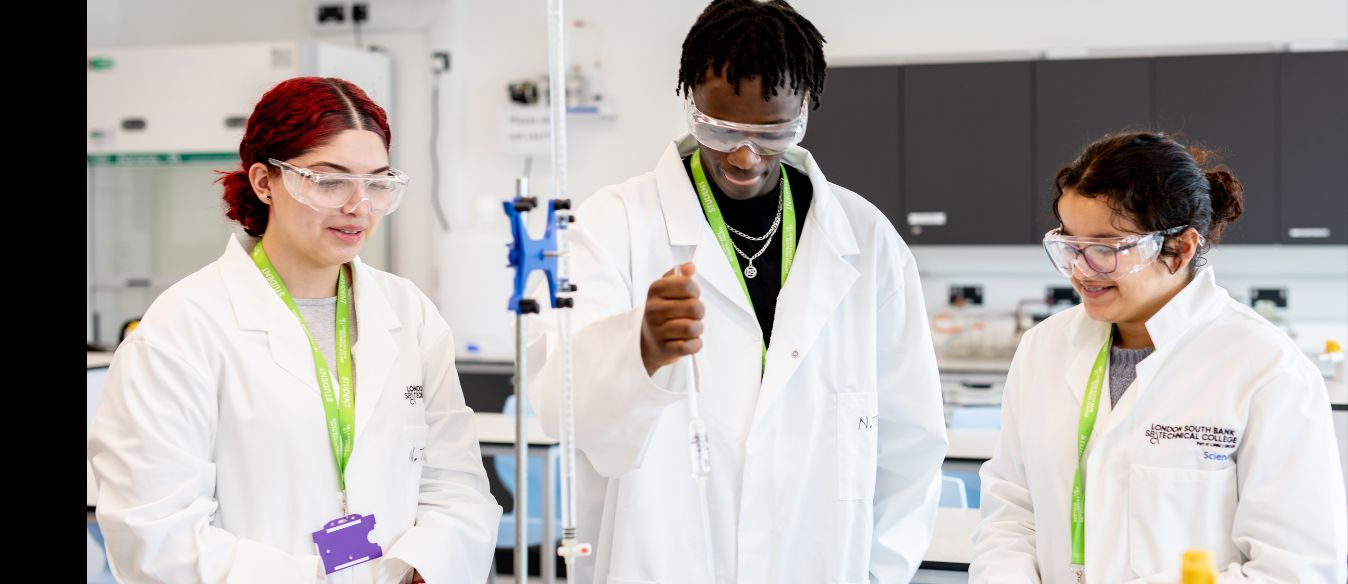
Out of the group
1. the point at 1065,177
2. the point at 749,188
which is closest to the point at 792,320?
the point at 749,188

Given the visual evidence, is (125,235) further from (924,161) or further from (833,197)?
(833,197)

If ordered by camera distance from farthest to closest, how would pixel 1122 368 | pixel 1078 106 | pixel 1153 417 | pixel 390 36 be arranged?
pixel 390 36, pixel 1078 106, pixel 1122 368, pixel 1153 417

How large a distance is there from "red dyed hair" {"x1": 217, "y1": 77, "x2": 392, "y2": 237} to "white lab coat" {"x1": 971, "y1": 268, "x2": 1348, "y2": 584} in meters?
1.05

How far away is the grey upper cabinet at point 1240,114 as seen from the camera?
488 centimetres

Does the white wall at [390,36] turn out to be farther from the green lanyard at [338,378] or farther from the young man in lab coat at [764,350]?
the young man in lab coat at [764,350]

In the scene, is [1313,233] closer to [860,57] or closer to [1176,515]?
[860,57]

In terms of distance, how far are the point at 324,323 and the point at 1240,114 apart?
4.50 meters

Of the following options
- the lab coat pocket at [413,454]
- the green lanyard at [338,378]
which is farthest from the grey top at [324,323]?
the lab coat pocket at [413,454]

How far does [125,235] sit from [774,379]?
5.27 meters

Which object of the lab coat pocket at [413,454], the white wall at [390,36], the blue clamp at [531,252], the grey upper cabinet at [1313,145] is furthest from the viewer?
the white wall at [390,36]

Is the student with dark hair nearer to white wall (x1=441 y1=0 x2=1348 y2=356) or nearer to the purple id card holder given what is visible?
the purple id card holder

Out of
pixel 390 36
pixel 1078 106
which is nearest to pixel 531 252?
pixel 1078 106

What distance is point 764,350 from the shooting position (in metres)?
1.51

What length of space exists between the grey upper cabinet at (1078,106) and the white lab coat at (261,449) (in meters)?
3.95
